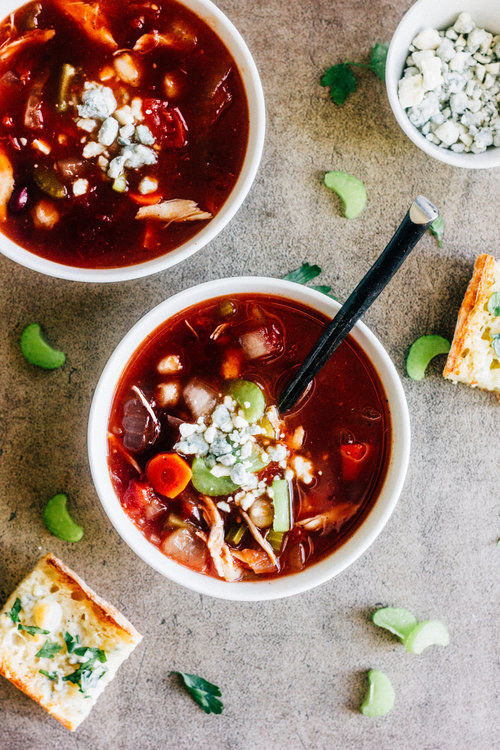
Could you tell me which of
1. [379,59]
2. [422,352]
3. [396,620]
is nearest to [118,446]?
[422,352]

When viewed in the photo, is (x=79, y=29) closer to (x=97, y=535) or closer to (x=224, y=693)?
(x=97, y=535)

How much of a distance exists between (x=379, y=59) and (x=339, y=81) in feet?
0.56

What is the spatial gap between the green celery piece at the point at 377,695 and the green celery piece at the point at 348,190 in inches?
71.3

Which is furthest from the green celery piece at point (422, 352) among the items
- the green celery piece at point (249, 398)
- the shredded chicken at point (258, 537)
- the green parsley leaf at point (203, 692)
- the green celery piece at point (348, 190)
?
the green parsley leaf at point (203, 692)

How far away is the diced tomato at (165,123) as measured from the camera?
2004 mm

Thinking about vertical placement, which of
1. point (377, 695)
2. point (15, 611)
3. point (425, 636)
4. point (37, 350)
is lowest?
point (377, 695)

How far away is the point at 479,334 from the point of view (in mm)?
2484

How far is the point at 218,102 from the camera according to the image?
6.64 ft

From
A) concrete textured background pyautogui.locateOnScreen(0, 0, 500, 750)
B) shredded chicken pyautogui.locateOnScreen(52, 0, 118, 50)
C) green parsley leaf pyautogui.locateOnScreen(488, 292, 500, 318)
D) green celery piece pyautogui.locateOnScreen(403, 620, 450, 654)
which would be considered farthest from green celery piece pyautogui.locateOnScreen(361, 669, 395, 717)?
shredded chicken pyautogui.locateOnScreen(52, 0, 118, 50)

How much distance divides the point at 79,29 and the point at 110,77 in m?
0.17

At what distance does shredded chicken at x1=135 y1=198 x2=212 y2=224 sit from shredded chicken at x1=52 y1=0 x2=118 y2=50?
49 centimetres

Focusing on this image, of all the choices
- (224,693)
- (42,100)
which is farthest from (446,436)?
(42,100)

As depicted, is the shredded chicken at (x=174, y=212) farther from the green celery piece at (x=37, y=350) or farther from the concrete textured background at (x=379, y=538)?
the green celery piece at (x=37, y=350)

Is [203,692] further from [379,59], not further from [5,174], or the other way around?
[379,59]
